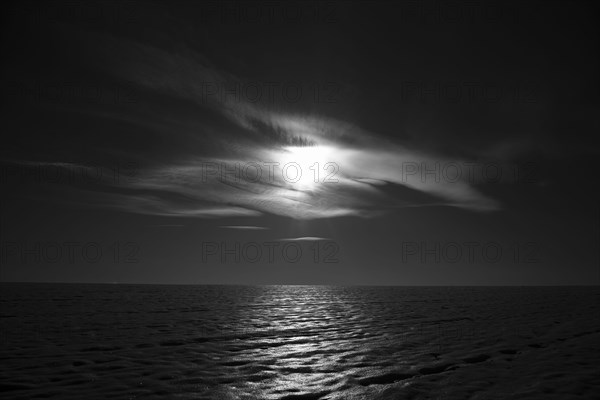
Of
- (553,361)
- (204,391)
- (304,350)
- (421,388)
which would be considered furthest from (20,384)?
(553,361)

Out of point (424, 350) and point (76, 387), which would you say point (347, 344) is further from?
point (76, 387)

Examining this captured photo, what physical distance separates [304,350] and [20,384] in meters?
10.5

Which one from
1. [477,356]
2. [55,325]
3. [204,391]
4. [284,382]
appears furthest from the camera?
[55,325]

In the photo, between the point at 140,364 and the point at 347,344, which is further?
the point at 347,344

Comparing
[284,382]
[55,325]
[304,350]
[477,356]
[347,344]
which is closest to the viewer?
[284,382]

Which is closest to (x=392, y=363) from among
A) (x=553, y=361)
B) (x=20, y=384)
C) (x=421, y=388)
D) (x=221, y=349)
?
(x=421, y=388)

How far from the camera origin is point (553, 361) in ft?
50.0

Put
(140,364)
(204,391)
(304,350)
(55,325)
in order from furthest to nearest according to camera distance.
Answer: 1. (55,325)
2. (304,350)
3. (140,364)
4. (204,391)

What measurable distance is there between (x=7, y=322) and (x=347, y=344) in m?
24.2

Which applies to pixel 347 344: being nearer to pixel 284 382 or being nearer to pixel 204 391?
pixel 284 382

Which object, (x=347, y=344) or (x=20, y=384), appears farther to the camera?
(x=347, y=344)

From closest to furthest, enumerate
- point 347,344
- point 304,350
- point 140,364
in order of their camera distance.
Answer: point 140,364 → point 304,350 → point 347,344

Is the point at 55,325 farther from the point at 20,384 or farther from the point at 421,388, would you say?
the point at 421,388

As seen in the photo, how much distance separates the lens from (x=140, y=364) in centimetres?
1470
